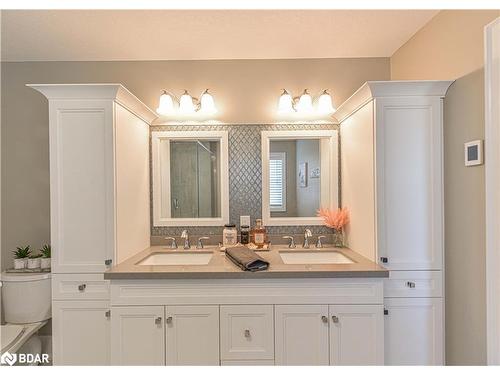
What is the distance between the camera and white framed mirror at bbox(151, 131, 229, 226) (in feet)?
7.59

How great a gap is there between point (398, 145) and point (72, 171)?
180 centimetres

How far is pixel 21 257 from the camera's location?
6.74ft

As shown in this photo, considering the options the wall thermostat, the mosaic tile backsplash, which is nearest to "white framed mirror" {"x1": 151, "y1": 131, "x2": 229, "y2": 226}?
the mosaic tile backsplash

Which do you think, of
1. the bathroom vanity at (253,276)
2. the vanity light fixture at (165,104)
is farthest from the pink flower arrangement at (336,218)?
the vanity light fixture at (165,104)

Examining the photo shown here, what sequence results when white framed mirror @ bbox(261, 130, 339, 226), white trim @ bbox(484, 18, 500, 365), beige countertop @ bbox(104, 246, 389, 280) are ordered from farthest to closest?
white framed mirror @ bbox(261, 130, 339, 226)
beige countertop @ bbox(104, 246, 389, 280)
white trim @ bbox(484, 18, 500, 365)

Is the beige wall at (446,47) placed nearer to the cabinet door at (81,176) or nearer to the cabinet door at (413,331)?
the cabinet door at (413,331)

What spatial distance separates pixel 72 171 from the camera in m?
1.75

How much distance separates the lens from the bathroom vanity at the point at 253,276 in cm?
165

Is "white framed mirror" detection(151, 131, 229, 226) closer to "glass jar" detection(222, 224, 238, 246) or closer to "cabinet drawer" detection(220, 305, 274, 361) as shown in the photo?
"glass jar" detection(222, 224, 238, 246)

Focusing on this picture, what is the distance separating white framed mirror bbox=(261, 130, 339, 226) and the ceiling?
0.59m

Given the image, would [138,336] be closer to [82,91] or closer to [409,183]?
[82,91]

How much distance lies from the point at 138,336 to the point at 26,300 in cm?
82

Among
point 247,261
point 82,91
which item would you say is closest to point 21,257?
point 82,91

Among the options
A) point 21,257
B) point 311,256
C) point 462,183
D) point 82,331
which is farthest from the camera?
point 311,256
